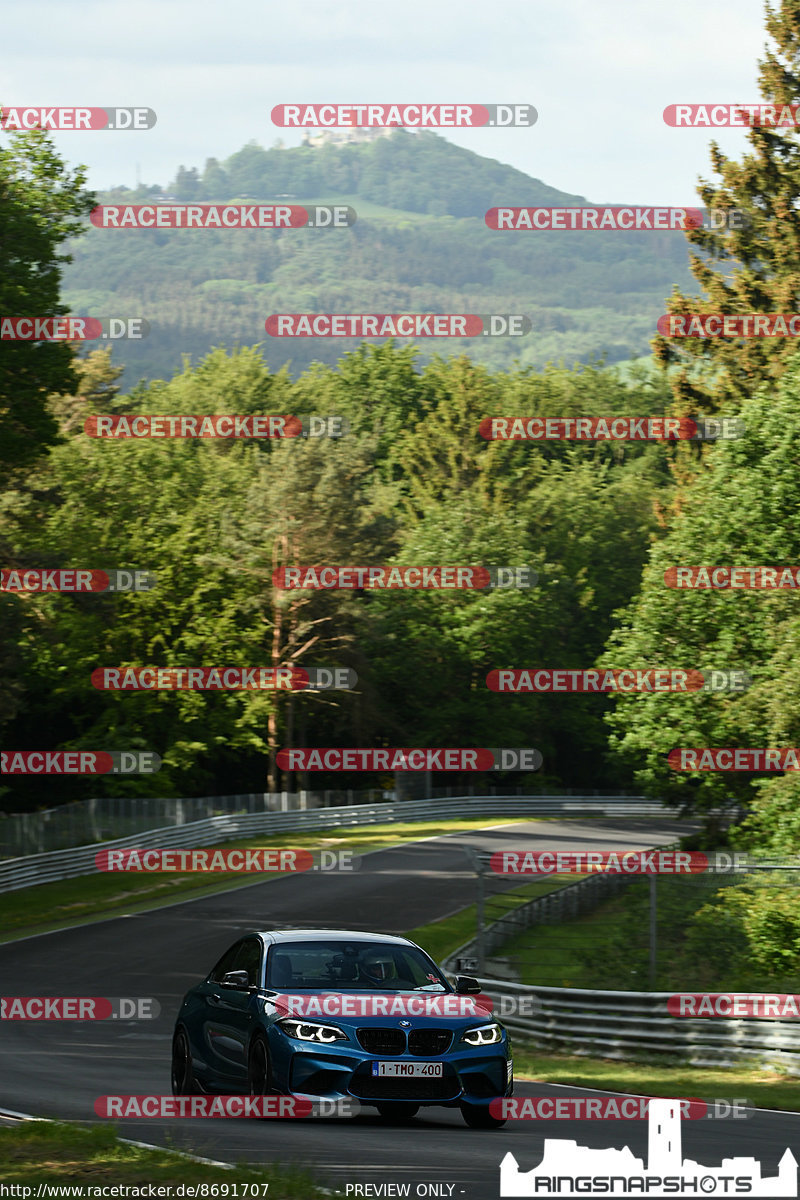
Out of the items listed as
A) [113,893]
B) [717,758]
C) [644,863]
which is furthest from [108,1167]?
[113,893]

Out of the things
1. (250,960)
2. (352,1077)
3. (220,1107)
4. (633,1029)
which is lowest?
Answer: (633,1029)

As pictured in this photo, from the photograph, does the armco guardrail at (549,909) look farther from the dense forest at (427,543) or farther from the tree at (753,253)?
the tree at (753,253)

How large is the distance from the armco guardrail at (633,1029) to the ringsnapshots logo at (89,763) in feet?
99.5

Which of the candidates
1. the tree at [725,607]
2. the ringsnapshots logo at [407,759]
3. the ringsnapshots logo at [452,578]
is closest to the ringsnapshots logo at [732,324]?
the tree at [725,607]

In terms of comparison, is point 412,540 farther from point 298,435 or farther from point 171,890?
point 171,890

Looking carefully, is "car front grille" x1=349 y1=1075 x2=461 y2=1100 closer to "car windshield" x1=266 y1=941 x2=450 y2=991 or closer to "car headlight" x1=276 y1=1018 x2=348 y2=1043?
"car headlight" x1=276 y1=1018 x2=348 y2=1043

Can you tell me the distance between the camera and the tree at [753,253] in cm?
4128

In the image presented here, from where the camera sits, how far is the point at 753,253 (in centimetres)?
4294

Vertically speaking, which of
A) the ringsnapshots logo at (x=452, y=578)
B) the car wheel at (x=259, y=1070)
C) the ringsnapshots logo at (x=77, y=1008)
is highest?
the ringsnapshots logo at (x=452, y=578)

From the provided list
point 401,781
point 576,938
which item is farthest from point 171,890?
point 401,781

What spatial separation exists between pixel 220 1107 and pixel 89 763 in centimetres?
3985

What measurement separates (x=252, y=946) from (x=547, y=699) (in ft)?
203

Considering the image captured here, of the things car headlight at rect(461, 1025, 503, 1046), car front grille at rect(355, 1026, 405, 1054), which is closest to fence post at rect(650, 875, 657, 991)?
car headlight at rect(461, 1025, 503, 1046)

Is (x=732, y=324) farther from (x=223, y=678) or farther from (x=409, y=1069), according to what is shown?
(x=409, y=1069)
